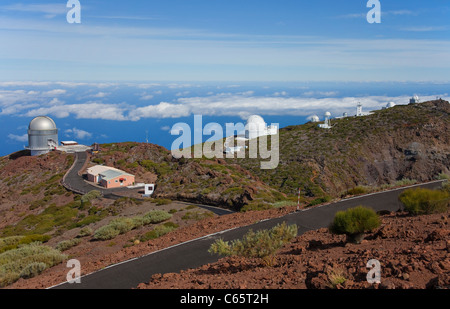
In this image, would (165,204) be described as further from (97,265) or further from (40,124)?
(40,124)

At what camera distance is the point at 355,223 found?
28.8 ft

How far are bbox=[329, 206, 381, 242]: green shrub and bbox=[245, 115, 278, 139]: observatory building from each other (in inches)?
1824

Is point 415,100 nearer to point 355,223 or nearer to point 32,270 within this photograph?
point 355,223

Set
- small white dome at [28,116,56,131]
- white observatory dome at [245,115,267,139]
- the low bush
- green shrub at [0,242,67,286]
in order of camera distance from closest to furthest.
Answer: green shrub at [0,242,67,286]
the low bush
small white dome at [28,116,56,131]
white observatory dome at [245,115,267,139]

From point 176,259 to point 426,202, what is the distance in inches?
297

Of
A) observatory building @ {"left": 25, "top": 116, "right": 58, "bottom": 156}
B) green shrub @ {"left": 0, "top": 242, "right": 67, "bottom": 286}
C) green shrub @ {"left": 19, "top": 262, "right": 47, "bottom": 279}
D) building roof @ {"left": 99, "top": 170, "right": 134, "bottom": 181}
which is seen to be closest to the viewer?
green shrub @ {"left": 0, "top": 242, "right": 67, "bottom": 286}

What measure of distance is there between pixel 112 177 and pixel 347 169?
22804mm

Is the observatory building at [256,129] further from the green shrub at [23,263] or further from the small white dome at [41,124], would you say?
the green shrub at [23,263]

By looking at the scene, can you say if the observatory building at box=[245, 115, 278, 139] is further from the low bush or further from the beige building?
the low bush

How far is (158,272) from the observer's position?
9148 mm

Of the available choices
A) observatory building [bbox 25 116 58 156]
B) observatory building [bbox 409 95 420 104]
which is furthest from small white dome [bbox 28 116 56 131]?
observatory building [bbox 409 95 420 104]

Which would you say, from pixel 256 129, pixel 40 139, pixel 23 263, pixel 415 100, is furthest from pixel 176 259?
pixel 415 100

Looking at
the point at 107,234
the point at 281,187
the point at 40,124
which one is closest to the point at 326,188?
the point at 281,187

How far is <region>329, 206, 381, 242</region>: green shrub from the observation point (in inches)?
344
